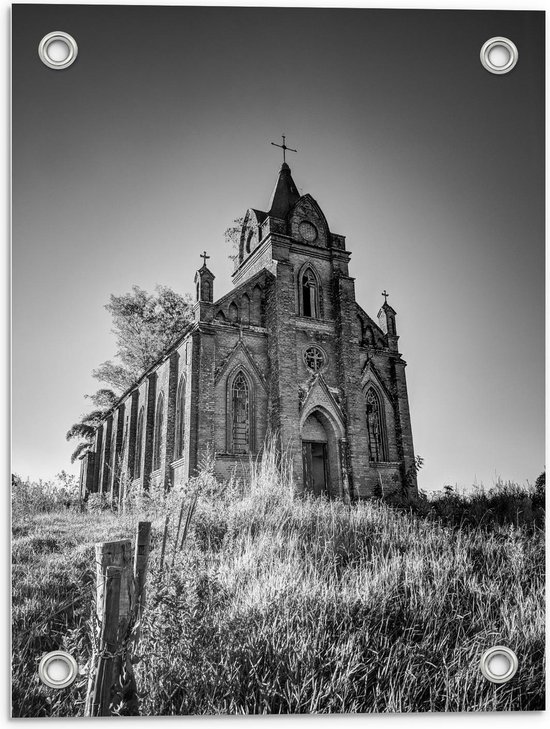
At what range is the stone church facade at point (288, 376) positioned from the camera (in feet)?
50.0

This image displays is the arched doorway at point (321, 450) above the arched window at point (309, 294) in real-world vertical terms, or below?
below

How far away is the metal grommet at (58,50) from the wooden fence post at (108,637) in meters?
4.37

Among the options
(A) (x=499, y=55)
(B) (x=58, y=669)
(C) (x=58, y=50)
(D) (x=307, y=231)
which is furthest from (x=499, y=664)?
(D) (x=307, y=231)

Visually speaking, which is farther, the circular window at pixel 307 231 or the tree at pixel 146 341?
the tree at pixel 146 341

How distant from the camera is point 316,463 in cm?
1662

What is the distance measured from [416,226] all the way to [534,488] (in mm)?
3435

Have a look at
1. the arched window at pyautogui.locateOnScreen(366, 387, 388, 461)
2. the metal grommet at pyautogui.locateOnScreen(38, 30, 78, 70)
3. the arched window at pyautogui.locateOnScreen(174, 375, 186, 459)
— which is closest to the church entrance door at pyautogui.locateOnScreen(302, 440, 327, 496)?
the arched window at pyautogui.locateOnScreen(366, 387, 388, 461)

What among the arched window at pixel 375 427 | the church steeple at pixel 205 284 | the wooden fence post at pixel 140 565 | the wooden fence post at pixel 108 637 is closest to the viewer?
the wooden fence post at pixel 108 637

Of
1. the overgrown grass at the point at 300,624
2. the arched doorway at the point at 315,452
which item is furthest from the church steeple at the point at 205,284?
the overgrown grass at the point at 300,624

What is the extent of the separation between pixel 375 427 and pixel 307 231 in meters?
6.89

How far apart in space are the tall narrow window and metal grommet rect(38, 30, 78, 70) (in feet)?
37.1

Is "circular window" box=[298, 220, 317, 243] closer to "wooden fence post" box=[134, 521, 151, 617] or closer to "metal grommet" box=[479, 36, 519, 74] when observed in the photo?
"metal grommet" box=[479, 36, 519, 74]

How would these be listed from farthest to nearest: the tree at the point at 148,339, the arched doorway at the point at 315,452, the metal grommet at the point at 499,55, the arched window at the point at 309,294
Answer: the tree at the point at 148,339, the arched window at the point at 309,294, the arched doorway at the point at 315,452, the metal grommet at the point at 499,55

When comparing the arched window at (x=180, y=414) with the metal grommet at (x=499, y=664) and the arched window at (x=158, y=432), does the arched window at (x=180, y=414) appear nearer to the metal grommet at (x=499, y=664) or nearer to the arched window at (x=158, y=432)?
the arched window at (x=158, y=432)
